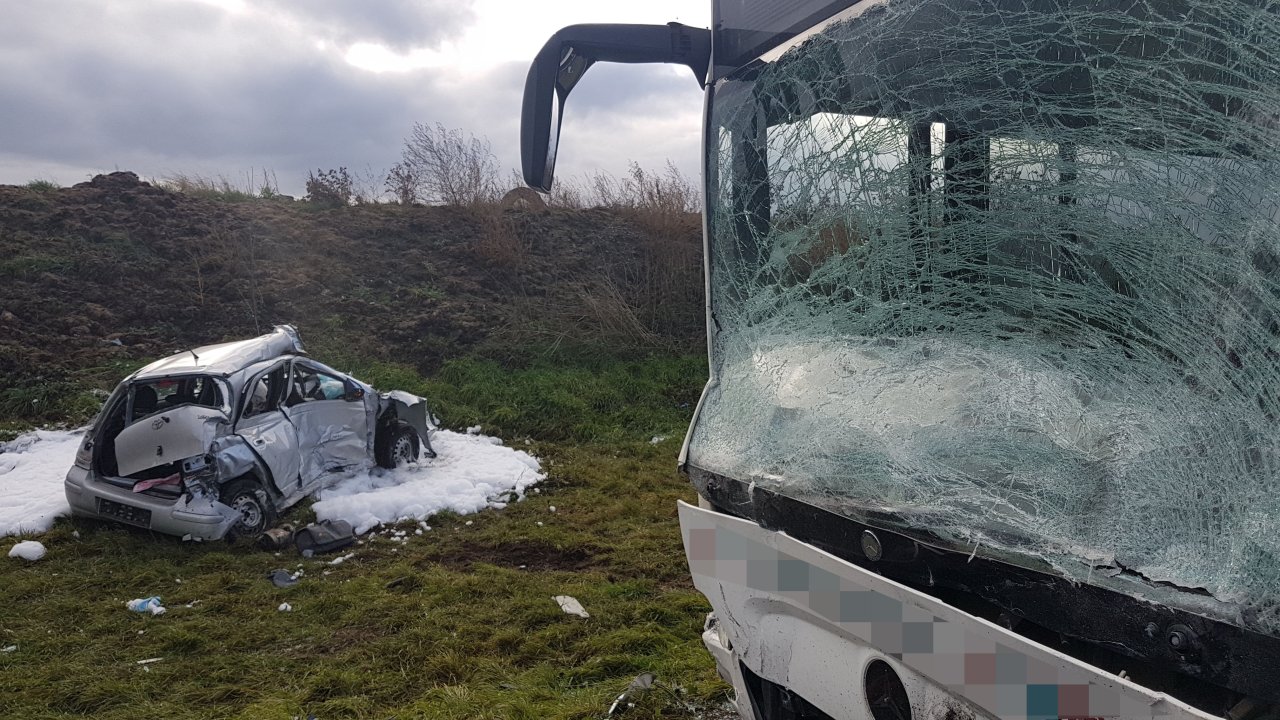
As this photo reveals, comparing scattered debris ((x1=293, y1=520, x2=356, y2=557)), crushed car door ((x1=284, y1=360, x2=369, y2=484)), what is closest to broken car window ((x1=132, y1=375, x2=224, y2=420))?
crushed car door ((x1=284, y1=360, x2=369, y2=484))

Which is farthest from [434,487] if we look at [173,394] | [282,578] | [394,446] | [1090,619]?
[1090,619]

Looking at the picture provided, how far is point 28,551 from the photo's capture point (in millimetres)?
5602

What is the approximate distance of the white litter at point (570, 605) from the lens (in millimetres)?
4492

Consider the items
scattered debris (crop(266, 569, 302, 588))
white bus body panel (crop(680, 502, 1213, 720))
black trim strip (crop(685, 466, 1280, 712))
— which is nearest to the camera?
black trim strip (crop(685, 466, 1280, 712))

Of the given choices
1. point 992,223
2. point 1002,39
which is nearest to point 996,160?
point 992,223

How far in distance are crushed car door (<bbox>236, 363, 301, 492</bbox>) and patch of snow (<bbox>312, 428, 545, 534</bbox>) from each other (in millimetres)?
391

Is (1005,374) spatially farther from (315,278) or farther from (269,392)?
(315,278)

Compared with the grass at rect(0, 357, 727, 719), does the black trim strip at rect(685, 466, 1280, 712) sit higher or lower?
higher

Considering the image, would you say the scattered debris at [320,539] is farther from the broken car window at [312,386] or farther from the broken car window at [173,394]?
the broken car window at [312,386]

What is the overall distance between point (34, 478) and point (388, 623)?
4.74 meters

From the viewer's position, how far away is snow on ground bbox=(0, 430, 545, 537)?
6.30 metres

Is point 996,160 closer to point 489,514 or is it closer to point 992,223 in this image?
point 992,223

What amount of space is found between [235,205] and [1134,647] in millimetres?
16172

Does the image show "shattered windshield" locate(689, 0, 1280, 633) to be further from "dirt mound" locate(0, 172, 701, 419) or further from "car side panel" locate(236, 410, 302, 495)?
"dirt mound" locate(0, 172, 701, 419)
